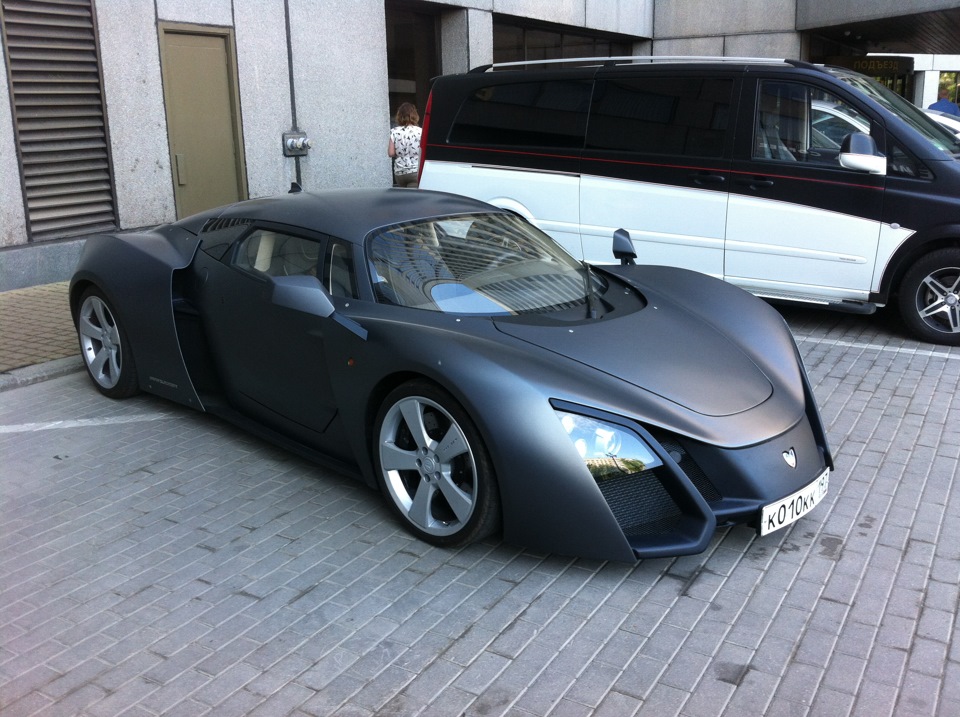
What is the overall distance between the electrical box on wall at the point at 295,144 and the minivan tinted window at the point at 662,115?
504 centimetres

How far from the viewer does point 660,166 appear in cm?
757

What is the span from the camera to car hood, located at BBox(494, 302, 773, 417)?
3729 millimetres

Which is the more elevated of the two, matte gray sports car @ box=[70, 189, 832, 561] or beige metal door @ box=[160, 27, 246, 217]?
beige metal door @ box=[160, 27, 246, 217]

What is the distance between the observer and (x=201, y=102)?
1080 cm

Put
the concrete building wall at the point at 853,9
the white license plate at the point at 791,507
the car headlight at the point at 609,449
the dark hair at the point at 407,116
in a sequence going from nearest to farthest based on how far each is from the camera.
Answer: the car headlight at the point at 609,449 < the white license plate at the point at 791,507 < the dark hair at the point at 407,116 < the concrete building wall at the point at 853,9

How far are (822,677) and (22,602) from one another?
2.87m

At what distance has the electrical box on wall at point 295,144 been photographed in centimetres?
1179

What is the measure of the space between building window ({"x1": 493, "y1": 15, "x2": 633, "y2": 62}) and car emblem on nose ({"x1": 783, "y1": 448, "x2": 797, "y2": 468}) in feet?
41.3

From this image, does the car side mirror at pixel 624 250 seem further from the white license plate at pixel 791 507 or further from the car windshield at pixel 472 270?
the white license plate at pixel 791 507

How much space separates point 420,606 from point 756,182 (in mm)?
4870

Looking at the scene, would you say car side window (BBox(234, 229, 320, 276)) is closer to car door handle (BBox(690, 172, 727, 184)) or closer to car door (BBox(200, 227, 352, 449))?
car door (BBox(200, 227, 352, 449))

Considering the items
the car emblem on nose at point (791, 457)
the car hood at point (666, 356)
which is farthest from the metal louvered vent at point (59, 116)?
the car emblem on nose at point (791, 457)

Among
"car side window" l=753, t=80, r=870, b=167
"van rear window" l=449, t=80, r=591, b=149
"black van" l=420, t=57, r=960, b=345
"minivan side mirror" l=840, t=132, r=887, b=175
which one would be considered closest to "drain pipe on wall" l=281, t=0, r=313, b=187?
"van rear window" l=449, t=80, r=591, b=149

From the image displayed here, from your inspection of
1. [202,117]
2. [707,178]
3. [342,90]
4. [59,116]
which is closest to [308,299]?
[707,178]
